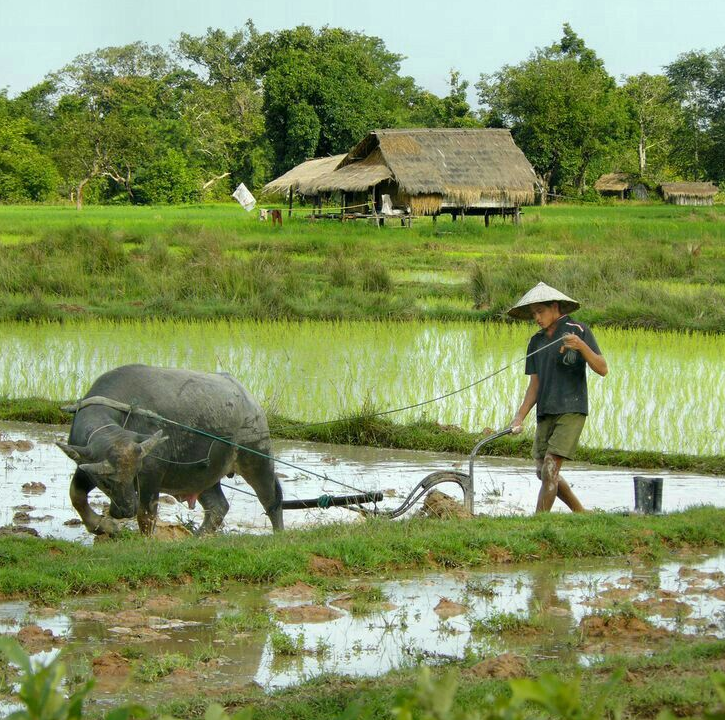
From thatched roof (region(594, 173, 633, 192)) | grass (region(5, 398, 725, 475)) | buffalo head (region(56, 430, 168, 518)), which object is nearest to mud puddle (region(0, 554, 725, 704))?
buffalo head (region(56, 430, 168, 518))

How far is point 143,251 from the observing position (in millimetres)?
19625

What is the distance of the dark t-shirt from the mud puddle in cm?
114

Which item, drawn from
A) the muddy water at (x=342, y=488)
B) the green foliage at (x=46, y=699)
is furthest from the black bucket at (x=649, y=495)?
the green foliage at (x=46, y=699)

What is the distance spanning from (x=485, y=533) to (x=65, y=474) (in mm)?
3521

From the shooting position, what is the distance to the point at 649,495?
20.5 feet

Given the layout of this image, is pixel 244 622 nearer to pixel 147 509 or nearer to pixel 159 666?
pixel 159 666

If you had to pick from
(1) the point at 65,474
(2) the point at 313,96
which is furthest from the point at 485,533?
(2) the point at 313,96

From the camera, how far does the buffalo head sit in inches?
213

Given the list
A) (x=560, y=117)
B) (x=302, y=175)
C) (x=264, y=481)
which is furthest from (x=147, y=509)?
(x=560, y=117)

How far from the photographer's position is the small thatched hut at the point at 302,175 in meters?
34.8

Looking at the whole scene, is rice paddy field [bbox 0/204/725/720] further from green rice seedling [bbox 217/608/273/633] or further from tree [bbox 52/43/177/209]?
tree [bbox 52/43/177/209]

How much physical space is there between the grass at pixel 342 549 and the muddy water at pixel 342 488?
2.94 feet

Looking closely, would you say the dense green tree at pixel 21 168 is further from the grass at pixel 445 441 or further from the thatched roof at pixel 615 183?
the grass at pixel 445 441

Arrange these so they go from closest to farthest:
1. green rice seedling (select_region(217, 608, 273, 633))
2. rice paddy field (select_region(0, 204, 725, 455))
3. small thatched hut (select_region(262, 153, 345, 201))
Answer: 1. green rice seedling (select_region(217, 608, 273, 633))
2. rice paddy field (select_region(0, 204, 725, 455))
3. small thatched hut (select_region(262, 153, 345, 201))
